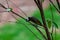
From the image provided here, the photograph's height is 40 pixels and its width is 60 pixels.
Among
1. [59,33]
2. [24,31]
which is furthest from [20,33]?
[59,33]

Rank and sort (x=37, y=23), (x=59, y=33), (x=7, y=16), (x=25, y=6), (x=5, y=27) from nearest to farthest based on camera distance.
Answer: (x=37, y=23) < (x=59, y=33) < (x=5, y=27) < (x=7, y=16) < (x=25, y=6)

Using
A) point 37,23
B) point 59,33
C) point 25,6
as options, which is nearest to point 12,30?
point 59,33

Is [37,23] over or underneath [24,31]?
over

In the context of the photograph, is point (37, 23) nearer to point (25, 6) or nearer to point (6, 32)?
point (6, 32)

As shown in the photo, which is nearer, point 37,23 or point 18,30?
point 37,23

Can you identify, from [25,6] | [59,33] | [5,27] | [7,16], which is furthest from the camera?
[25,6]

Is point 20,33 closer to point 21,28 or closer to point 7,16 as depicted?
point 21,28

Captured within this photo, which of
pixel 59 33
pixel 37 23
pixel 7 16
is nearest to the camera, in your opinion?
pixel 37 23

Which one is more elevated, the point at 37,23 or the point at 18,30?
the point at 37,23

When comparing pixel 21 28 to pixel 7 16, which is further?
pixel 7 16
